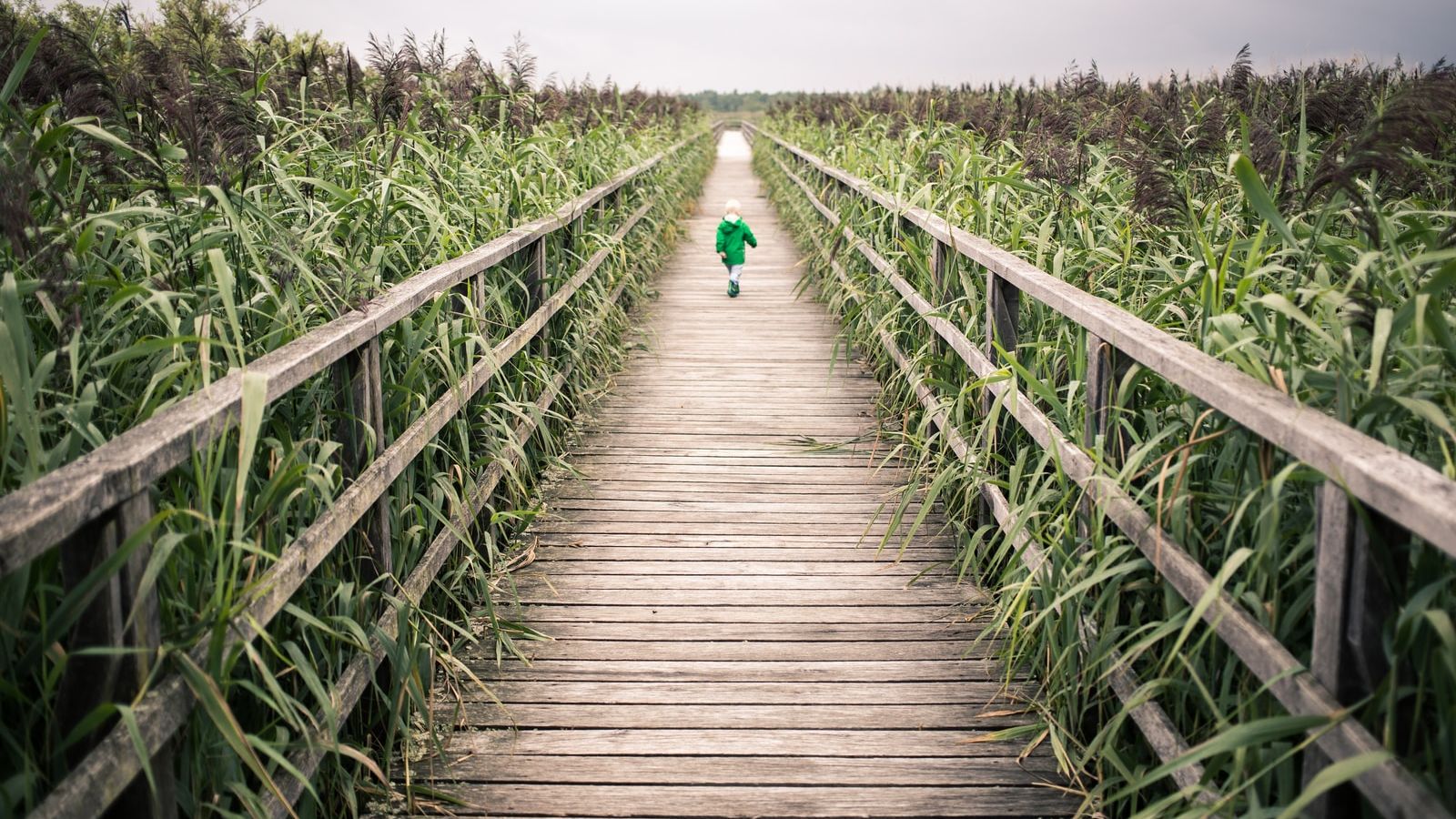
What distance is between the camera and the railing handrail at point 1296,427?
5.16 ft

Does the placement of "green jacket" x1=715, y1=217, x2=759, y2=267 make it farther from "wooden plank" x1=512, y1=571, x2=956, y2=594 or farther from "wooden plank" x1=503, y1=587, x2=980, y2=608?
"wooden plank" x1=503, y1=587, x2=980, y2=608

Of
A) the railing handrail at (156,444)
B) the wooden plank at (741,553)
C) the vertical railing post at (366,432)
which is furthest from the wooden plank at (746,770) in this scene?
the wooden plank at (741,553)

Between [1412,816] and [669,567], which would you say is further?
[669,567]

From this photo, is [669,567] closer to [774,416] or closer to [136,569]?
[774,416]

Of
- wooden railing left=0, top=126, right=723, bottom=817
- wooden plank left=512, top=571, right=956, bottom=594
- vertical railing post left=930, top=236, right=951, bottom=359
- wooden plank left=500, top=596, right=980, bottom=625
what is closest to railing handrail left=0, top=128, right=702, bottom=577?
wooden railing left=0, top=126, right=723, bottom=817

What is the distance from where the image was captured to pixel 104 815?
6.09ft

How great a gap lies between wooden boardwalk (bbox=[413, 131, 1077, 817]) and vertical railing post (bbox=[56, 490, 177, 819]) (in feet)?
3.75

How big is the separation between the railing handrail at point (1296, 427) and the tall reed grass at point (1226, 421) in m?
0.07

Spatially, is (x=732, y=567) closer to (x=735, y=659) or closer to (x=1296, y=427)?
(x=735, y=659)

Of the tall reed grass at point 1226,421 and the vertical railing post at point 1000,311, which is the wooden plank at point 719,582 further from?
the vertical railing post at point 1000,311

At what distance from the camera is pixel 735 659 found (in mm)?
3727

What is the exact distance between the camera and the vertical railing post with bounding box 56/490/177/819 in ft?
5.63

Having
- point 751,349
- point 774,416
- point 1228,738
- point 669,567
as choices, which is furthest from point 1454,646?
point 751,349

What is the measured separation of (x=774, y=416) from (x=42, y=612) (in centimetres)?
514
